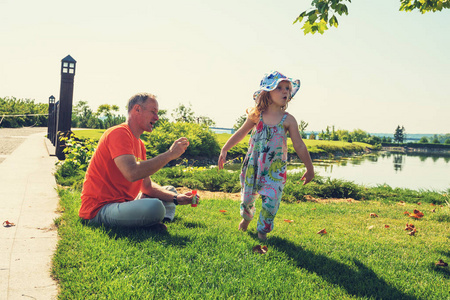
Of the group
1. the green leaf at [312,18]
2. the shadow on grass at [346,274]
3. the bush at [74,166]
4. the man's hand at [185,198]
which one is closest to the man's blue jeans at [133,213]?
the man's hand at [185,198]

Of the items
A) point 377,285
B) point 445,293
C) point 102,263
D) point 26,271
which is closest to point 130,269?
point 102,263

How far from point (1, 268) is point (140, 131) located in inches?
63.5

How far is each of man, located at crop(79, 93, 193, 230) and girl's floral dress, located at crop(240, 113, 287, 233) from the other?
62 cm

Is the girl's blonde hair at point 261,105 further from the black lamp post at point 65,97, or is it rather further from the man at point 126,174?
the black lamp post at point 65,97

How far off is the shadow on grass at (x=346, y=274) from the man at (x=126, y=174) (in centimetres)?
120

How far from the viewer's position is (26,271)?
2422mm

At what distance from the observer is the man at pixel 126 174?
3.06 meters

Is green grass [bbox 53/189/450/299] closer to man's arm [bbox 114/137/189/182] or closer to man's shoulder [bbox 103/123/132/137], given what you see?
man's arm [bbox 114/137/189/182]

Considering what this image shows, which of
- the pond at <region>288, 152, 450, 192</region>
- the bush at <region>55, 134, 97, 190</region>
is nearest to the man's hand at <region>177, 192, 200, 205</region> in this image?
the bush at <region>55, 134, 97, 190</region>

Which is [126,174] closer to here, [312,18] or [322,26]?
[312,18]

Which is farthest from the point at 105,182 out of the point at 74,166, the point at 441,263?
the point at 74,166

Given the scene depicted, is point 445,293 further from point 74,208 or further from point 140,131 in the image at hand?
point 74,208

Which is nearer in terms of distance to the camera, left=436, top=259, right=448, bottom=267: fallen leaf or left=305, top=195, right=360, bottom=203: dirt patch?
left=436, top=259, right=448, bottom=267: fallen leaf

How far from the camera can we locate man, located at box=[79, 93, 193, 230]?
3061mm
